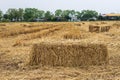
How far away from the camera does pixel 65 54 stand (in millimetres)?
12594

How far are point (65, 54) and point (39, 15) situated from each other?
109230 millimetres

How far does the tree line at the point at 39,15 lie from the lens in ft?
360

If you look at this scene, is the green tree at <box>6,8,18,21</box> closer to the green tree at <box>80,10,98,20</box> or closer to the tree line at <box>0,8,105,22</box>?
the tree line at <box>0,8,105,22</box>

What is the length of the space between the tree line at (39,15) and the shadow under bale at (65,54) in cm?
9230

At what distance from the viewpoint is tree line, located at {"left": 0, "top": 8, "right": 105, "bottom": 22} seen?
10969cm

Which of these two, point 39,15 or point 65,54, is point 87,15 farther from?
point 65,54

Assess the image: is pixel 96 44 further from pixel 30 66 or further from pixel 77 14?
pixel 77 14

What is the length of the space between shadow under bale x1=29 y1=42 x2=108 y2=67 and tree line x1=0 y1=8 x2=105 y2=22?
92.3m

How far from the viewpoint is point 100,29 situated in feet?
124

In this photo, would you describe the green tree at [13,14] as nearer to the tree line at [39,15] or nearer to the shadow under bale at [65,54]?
the tree line at [39,15]

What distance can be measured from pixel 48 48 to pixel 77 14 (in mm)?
112749

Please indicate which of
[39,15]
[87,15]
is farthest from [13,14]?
[87,15]

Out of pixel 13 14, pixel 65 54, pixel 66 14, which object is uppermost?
pixel 65 54

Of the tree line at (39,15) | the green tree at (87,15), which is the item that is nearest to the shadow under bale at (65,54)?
the tree line at (39,15)
